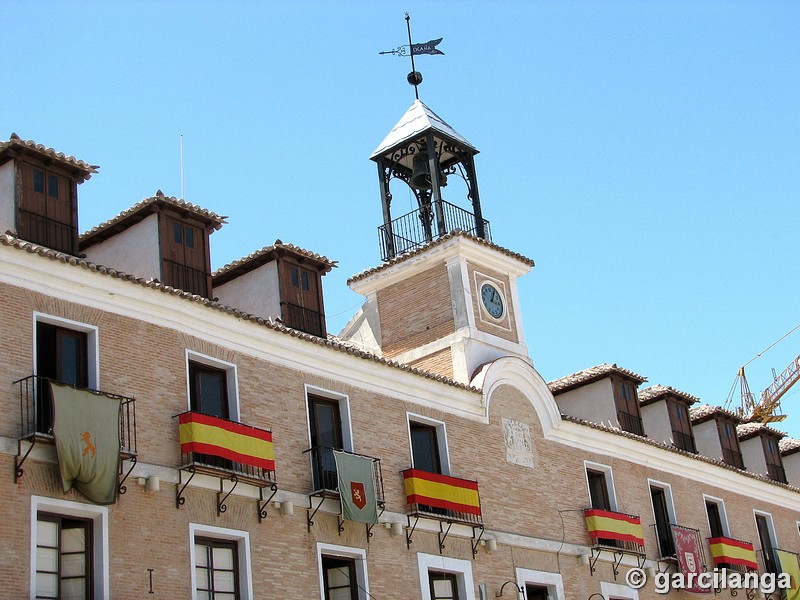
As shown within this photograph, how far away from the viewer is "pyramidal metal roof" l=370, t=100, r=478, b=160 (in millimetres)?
34688

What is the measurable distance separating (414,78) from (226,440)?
1752 centimetres

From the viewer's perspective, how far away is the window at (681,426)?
128 ft

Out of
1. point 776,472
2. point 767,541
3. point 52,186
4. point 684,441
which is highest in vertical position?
point 52,186

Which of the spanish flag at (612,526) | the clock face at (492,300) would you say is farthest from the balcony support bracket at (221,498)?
the spanish flag at (612,526)

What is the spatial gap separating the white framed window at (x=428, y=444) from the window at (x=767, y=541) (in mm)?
15350

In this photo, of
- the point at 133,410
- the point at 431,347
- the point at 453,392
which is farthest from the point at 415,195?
the point at 133,410

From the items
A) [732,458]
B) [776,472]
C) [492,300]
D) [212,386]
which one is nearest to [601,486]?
[492,300]

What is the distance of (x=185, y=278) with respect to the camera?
25.1 metres

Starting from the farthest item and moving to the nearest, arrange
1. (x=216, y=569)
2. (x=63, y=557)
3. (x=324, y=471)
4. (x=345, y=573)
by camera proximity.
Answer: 1. (x=345, y=573)
2. (x=324, y=471)
3. (x=216, y=569)
4. (x=63, y=557)

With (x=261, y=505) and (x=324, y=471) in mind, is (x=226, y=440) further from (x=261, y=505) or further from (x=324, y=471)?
(x=324, y=471)

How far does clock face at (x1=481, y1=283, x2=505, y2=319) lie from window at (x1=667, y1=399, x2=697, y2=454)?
28.3ft

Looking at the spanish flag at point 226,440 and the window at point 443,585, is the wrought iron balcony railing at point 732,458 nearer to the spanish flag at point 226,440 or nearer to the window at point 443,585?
the window at point 443,585

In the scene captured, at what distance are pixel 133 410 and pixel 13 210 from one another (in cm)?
435

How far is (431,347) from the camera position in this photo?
106ft
